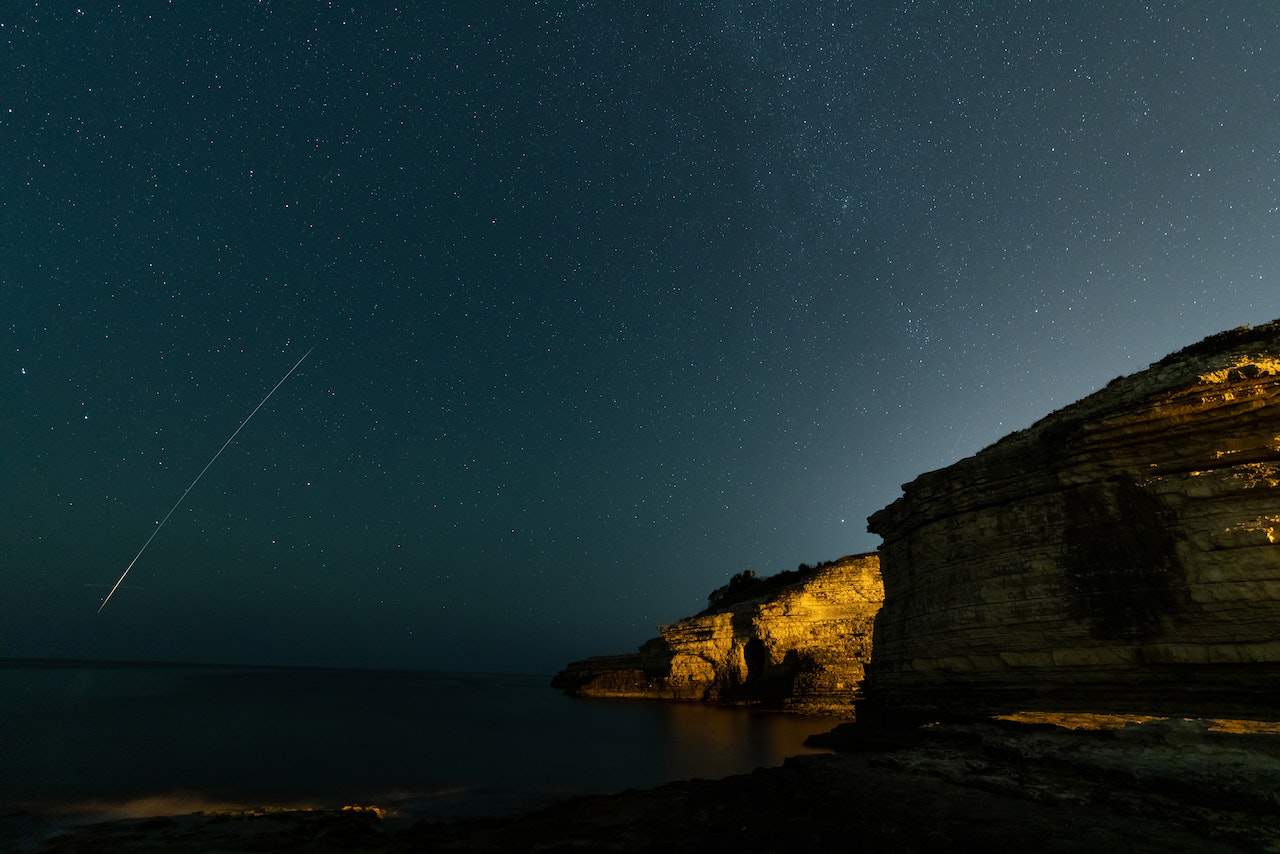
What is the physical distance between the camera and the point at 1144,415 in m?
17.4

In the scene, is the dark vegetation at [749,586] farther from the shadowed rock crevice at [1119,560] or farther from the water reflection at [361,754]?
the shadowed rock crevice at [1119,560]

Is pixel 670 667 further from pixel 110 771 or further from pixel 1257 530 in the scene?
pixel 1257 530

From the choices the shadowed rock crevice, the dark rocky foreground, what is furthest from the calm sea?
the shadowed rock crevice

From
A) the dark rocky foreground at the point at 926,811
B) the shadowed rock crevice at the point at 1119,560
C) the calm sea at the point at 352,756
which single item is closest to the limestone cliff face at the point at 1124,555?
the shadowed rock crevice at the point at 1119,560

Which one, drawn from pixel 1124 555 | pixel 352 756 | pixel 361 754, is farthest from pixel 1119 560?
pixel 361 754

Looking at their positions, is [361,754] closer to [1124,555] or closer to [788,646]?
[1124,555]

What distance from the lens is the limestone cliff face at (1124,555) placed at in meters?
15.3

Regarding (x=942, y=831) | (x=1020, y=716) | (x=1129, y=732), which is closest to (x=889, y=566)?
(x=1020, y=716)

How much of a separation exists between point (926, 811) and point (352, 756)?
32.3 m

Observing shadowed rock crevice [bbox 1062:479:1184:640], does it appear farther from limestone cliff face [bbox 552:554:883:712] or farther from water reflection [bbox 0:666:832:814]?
limestone cliff face [bbox 552:554:883:712]

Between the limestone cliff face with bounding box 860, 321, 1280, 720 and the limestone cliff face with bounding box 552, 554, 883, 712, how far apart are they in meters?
29.2

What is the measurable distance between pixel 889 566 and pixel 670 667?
158 feet

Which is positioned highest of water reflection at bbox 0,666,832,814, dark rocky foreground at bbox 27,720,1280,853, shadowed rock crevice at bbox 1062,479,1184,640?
shadowed rock crevice at bbox 1062,479,1184,640

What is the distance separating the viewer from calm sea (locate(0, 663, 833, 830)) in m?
21.5
